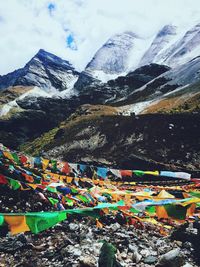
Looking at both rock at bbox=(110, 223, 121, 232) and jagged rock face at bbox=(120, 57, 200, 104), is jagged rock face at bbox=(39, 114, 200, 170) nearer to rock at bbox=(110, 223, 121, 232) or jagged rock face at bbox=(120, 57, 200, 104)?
rock at bbox=(110, 223, 121, 232)

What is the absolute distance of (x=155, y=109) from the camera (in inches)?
3366

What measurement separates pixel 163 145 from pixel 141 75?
11271 cm

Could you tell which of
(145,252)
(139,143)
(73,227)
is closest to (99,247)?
(145,252)

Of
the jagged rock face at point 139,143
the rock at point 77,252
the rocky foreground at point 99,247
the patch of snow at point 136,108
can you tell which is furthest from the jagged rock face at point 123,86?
the rock at point 77,252

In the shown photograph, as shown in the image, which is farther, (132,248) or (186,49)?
(186,49)

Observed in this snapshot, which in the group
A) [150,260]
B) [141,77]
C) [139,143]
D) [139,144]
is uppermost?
[141,77]

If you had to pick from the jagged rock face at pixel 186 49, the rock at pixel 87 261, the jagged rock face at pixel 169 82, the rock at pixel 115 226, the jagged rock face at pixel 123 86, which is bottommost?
the rock at pixel 87 261

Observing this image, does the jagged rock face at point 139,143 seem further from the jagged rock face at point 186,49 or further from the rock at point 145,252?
the jagged rock face at point 186,49

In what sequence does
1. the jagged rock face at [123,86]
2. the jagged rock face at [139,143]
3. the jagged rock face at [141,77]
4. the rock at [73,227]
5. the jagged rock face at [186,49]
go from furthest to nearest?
the jagged rock face at [186,49], the jagged rock face at [141,77], the jagged rock face at [123,86], the jagged rock face at [139,143], the rock at [73,227]

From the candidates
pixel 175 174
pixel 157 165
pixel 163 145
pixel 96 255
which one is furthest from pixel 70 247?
pixel 163 145

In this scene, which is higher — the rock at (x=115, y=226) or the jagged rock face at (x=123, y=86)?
the jagged rock face at (x=123, y=86)

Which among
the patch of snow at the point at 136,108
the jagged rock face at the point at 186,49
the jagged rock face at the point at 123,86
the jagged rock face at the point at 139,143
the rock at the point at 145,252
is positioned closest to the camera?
the rock at the point at 145,252

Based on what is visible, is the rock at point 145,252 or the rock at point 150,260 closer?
the rock at point 150,260

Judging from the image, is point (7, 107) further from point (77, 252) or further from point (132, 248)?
point (77, 252)
